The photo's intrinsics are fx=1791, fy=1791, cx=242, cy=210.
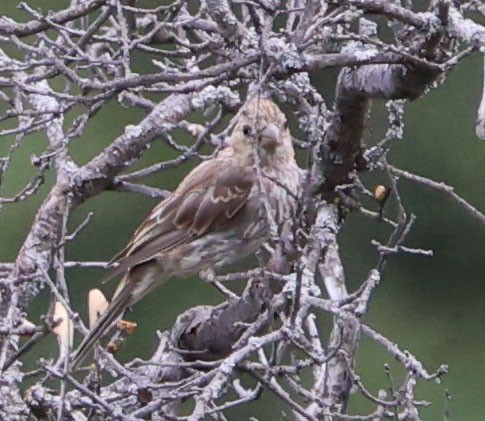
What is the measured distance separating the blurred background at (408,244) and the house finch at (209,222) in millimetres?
6995

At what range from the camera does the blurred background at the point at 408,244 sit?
14.6 metres

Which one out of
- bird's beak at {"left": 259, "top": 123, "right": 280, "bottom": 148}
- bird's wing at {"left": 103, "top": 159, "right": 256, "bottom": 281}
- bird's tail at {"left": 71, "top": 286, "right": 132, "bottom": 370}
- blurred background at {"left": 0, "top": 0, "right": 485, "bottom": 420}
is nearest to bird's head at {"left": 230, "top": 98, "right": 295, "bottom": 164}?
bird's beak at {"left": 259, "top": 123, "right": 280, "bottom": 148}

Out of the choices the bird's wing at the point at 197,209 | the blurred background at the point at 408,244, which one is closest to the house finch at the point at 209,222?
the bird's wing at the point at 197,209

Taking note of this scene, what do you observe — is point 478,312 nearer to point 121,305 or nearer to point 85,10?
point 121,305

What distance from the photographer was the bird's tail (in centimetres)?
594

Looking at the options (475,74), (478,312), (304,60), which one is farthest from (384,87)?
(478,312)

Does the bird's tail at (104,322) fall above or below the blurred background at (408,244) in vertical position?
above

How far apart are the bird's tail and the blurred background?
23.9 ft

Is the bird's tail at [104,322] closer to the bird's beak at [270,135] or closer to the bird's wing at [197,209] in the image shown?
the bird's wing at [197,209]

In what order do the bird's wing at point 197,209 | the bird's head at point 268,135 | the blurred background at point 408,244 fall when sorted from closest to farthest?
the bird's head at point 268,135 < the bird's wing at point 197,209 < the blurred background at point 408,244

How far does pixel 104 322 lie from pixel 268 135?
92cm

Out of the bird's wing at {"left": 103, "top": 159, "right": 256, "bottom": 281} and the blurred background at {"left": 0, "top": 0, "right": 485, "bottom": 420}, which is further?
the blurred background at {"left": 0, "top": 0, "right": 485, "bottom": 420}

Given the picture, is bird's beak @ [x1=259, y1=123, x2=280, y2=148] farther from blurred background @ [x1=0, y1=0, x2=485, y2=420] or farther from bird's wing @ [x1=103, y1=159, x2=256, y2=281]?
blurred background @ [x1=0, y1=0, x2=485, y2=420]

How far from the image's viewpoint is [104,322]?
6148 mm
